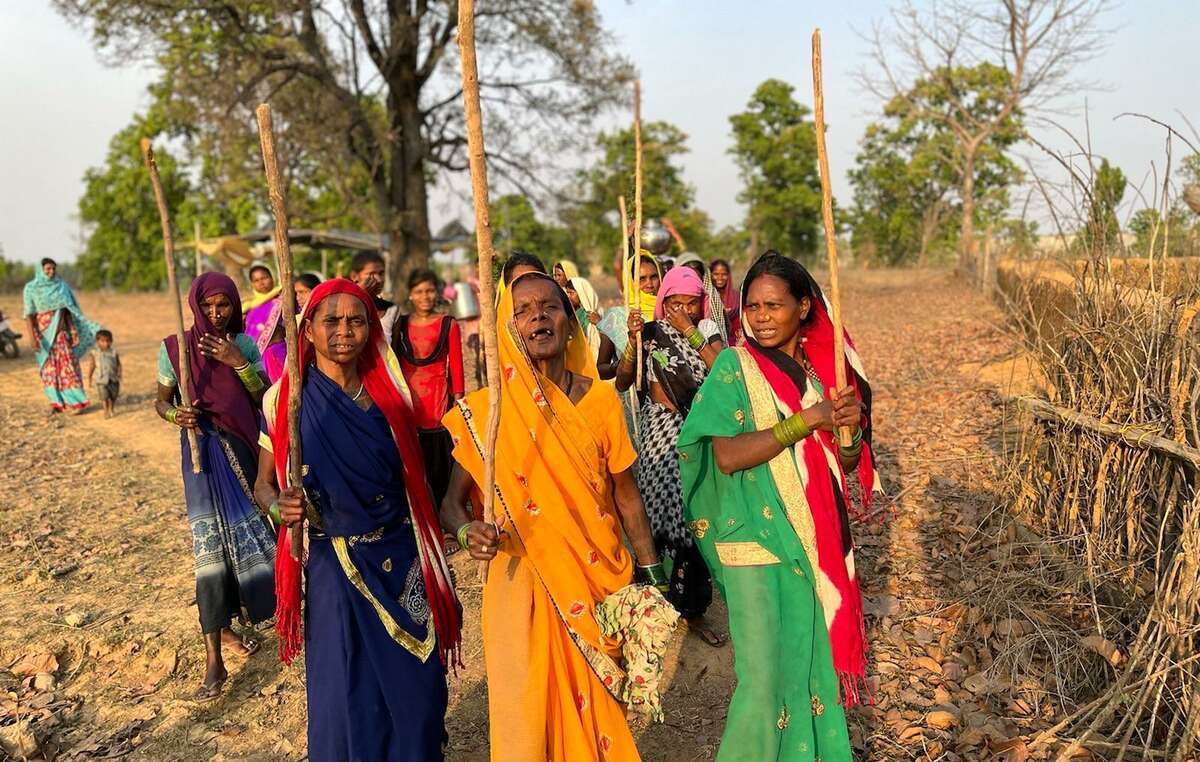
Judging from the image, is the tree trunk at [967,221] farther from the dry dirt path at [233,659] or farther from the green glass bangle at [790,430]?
the green glass bangle at [790,430]

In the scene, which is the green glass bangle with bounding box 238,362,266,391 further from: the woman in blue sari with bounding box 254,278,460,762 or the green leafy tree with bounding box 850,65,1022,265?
the green leafy tree with bounding box 850,65,1022,265

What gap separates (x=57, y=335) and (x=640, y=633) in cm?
1173

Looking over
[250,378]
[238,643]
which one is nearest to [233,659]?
[238,643]

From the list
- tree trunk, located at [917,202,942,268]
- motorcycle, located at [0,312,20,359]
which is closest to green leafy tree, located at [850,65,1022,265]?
tree trunk, located at [917,202,942,268]

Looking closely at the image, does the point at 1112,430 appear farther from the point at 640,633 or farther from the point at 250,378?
the point at 250,378

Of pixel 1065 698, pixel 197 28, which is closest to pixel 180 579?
pixel 1065 698

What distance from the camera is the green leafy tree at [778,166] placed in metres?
40.4

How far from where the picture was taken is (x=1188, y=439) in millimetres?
3613

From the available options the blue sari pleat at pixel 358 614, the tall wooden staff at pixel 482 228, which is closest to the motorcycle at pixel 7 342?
the blue sari pleat at pixel 358 614

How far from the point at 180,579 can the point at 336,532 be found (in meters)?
3.46

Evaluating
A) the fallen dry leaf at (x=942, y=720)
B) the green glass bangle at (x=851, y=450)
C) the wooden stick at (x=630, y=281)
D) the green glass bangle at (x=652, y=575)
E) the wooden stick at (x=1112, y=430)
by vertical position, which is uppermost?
the wooden stick at (x=630, y=281)

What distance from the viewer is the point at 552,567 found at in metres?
2.81

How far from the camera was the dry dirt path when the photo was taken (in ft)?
12.7

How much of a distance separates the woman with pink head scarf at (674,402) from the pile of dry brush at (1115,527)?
5.22 feet
